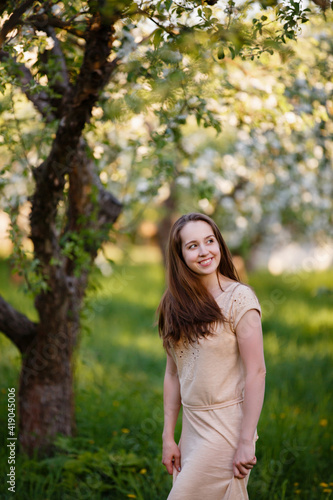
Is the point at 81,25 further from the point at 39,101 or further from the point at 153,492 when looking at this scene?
the point at 153,492

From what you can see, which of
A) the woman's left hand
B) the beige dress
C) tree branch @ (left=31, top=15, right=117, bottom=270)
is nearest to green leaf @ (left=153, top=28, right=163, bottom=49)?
tree branch @ (left=31, top=15, right=117, bottom=270)

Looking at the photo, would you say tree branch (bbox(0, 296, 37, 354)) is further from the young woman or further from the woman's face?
the woman's face

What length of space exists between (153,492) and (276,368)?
2719 mm

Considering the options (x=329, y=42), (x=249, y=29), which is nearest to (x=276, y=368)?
(x=329, y=42)

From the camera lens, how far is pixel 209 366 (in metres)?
1.97

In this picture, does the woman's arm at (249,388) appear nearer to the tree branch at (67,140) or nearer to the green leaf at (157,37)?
the green leaf at (157,37)

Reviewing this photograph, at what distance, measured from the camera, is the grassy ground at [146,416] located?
2.99 meters

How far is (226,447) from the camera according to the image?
1910mm

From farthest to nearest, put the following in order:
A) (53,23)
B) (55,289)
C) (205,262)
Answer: (55,289), (53,23), (205,262)

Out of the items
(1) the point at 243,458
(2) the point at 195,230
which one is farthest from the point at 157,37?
(1) the point at 243,458

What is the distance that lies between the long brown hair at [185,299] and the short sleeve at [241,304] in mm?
48

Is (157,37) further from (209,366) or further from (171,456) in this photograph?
(171,456)

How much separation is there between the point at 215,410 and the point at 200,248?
0.64 meters

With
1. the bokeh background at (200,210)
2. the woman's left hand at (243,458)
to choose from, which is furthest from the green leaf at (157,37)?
the woman's left hand at (243,458)
